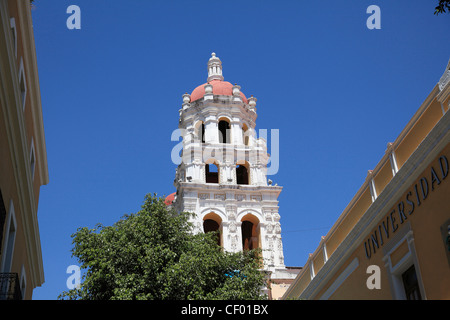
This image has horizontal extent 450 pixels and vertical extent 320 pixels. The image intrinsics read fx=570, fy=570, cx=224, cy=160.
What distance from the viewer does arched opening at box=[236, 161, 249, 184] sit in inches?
1490

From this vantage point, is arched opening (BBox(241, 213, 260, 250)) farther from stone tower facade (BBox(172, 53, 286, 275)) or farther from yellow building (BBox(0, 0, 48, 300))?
yellow building (BBox(0, 0, 48, 300))

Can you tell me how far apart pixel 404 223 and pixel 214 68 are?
31662 mm

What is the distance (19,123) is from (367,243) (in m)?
8.88

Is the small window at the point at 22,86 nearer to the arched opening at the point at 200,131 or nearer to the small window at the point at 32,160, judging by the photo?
the small window at the point at 32,160

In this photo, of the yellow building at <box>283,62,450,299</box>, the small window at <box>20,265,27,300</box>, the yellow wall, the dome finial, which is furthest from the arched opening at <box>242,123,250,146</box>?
the yellow wall

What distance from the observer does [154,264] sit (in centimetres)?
1645

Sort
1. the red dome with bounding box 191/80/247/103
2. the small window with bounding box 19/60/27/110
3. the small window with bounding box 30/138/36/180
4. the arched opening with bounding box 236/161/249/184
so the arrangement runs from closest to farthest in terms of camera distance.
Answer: the small window with bounding box 19/60/27/110, the small window with bounding box 30/138/36/180, the arched opening with bounding box 236/161/249/184, the red dome with bounding box 191/80/247/103

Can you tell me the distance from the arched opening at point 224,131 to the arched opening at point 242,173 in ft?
6.71

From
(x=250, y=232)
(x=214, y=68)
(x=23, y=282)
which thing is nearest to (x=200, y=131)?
(x=214, y=68)

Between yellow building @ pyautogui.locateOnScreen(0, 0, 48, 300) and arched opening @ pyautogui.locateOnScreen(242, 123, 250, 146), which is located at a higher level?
arched opening @ pyautogui.locateOnScreen(242, 123, 250, 146)

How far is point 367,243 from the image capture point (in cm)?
1461

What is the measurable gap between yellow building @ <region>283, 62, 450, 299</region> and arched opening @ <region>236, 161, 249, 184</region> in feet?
69.1

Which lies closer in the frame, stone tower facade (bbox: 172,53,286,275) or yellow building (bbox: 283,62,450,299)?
yellow building (bbox: 283,62,450,299)
